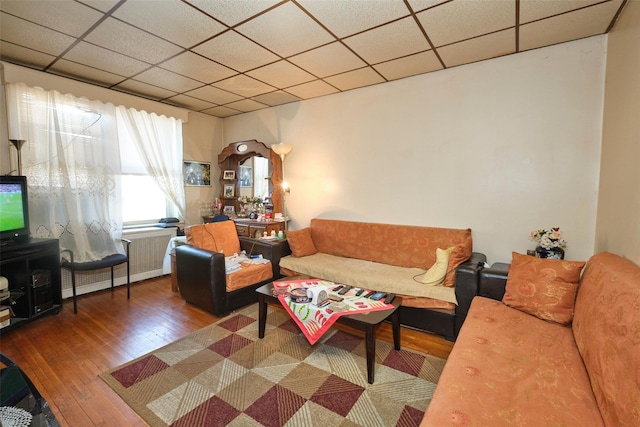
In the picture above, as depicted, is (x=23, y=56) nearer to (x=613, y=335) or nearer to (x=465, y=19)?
(x=465, y=19)

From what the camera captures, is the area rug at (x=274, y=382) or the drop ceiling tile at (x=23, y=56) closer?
the area rug at (x=274, y=382)

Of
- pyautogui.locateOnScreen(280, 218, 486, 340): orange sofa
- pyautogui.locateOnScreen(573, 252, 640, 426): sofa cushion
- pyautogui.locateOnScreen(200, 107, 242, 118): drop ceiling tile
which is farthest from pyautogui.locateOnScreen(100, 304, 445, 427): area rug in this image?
pyautogui.locateOnScreen(200, 107, 242, 118): drop ceiling tile

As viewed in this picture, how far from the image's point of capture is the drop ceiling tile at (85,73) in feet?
9.93

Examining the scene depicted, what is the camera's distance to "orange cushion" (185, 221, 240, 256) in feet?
11.1

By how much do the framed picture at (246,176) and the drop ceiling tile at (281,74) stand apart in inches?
63.5

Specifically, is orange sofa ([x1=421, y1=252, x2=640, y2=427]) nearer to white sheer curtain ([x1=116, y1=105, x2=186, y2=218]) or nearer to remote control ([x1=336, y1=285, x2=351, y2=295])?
remote control ([x1=336, y1=285, x2=351, y2=295])

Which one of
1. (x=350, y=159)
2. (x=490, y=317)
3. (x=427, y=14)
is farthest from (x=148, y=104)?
(x=490, y=317)

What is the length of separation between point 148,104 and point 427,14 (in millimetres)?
3712

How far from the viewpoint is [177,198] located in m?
4.50

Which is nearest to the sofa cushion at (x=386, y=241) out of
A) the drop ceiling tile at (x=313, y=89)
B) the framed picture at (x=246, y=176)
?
the framed picture at (x=246, y=176)

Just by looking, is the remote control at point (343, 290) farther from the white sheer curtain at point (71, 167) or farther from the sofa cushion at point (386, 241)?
the white sheer curtain at point (71, 167)

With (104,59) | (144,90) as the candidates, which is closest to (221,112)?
(144,90)

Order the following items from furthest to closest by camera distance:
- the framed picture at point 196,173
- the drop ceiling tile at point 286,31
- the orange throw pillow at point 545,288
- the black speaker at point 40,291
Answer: the framed picture at point 196,173
the black speaker at point 40,291
the drop ceiling tile at point 286,31
the orange throw pillow at point 545,288

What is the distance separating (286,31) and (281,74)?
89cm
